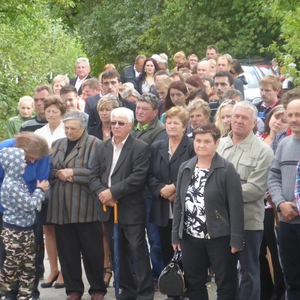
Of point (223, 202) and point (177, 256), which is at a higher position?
point (223, 202)

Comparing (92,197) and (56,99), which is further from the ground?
(56,99)

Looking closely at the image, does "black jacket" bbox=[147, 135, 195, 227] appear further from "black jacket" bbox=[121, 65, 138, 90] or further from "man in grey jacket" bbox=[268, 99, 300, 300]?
"black jacket" bbox=[121, 65, 138, 90]

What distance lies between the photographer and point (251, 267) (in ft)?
27.4

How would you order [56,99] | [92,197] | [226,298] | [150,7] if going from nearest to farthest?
[226,298] → [92,197] → [56,99] → [150,7]

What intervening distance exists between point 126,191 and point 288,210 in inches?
80.7

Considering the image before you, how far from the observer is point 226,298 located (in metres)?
7.98

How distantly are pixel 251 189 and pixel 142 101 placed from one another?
2310 millimetres

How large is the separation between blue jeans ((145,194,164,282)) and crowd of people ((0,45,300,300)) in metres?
0.01

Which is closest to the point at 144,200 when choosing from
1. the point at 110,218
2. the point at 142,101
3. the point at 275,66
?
the point at 110,218

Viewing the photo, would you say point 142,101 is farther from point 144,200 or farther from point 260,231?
point 260,231

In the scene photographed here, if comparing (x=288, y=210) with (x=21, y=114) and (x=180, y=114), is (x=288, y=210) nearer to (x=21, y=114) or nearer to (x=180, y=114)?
(x=180, y=114)

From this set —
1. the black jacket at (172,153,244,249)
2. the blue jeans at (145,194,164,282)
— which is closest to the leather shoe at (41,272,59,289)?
the blue jeans at (145,194,164,282)

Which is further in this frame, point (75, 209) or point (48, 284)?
point (48, 284)

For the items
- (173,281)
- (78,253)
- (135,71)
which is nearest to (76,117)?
(78,253)
